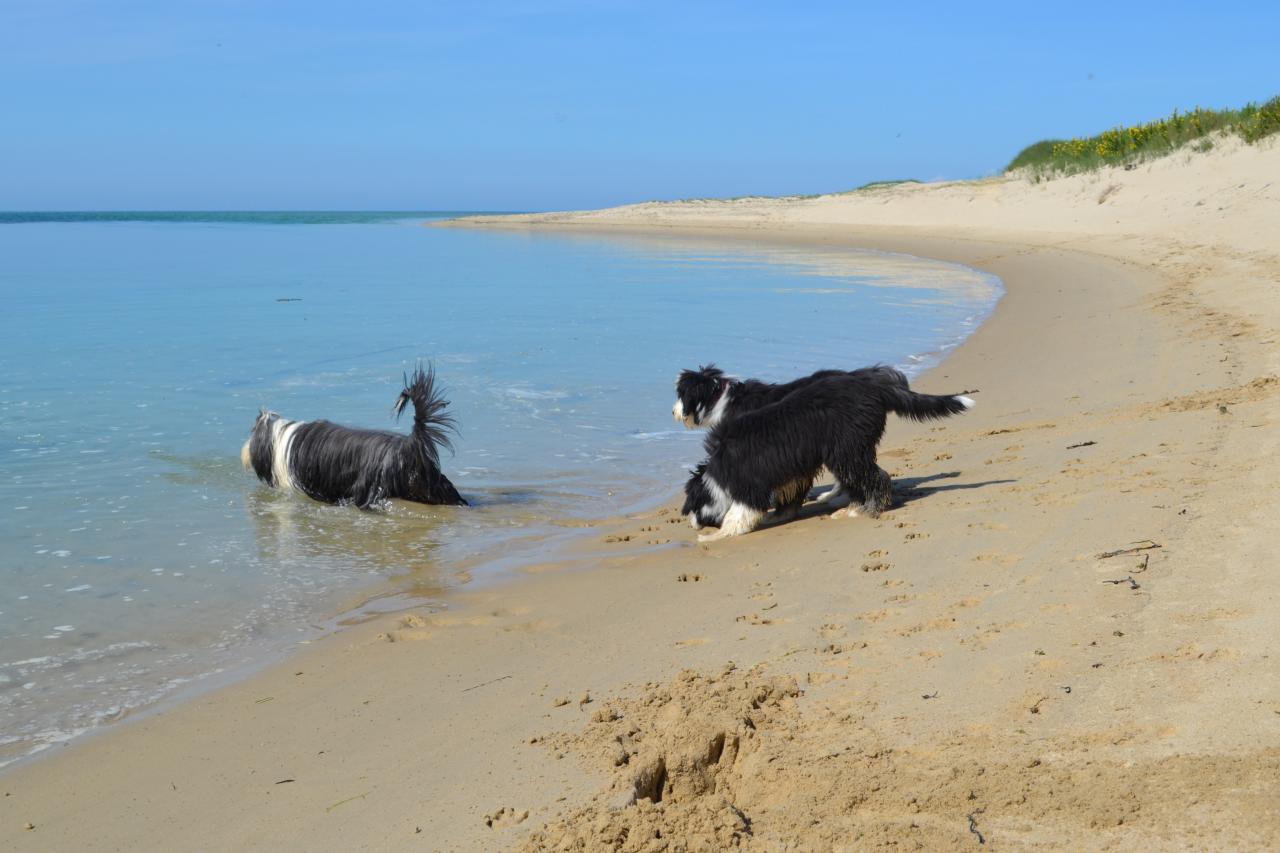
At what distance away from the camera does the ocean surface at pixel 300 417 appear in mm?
4945

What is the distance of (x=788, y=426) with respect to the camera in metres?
6.03

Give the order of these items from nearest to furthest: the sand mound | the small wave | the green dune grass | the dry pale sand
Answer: the sand mound < the dry pale sand < the small wave < the green dune grass

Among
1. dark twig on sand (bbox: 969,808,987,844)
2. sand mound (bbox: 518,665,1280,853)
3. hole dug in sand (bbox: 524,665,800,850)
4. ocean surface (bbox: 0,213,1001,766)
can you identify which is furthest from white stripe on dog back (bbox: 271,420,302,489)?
dark twig on sand (bbox: 969,808,987,844)

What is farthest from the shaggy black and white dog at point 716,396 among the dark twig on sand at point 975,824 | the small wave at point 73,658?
the dark twig on sand at point 975,824

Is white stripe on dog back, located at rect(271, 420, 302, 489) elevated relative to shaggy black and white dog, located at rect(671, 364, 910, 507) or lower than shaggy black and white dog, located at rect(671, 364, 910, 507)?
lower

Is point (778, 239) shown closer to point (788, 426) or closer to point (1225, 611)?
→ point (788, 426)

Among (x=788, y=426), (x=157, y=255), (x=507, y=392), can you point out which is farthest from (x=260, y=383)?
(x=157, y=255)

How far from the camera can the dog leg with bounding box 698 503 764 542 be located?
601 cm

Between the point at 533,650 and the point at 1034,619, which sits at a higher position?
the point at 1034,619

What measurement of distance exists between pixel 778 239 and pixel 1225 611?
37568mm

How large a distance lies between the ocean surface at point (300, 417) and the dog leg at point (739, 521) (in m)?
0.95

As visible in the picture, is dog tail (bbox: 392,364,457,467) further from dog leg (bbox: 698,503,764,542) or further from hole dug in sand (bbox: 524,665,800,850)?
hole dug in sand (bbox: 524,665,800,850)

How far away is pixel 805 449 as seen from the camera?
19.7 feet

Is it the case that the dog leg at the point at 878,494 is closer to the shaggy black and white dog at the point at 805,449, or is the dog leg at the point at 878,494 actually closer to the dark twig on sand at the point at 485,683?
the shaggy black and white dog at the point at 805,449
